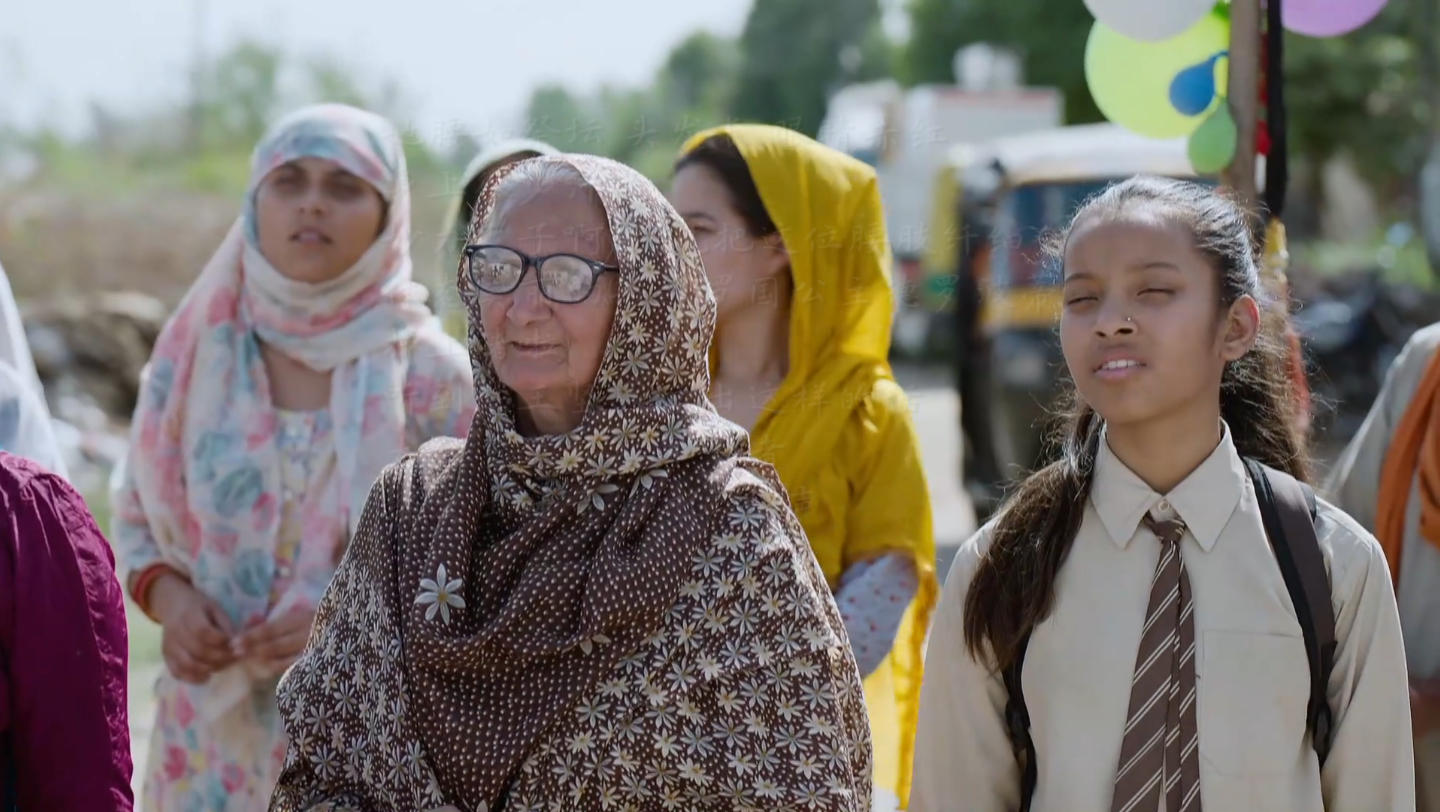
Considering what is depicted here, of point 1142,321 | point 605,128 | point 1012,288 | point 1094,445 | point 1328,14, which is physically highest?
point 1328,14

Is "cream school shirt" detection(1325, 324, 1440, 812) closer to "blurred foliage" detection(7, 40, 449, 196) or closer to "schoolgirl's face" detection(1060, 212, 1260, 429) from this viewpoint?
"schoolgirl's face" detection(1060, 212, 1260, 429)

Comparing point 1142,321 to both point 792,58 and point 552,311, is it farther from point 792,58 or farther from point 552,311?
point 792,58

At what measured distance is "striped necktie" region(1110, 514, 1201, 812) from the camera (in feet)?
6.68

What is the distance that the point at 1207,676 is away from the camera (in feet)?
6.73

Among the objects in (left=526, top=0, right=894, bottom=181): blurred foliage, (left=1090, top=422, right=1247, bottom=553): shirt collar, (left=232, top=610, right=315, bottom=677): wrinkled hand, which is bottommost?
(left=526, top=0, right=894, bottom=181): blurred foliage

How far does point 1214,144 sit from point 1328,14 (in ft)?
1.37

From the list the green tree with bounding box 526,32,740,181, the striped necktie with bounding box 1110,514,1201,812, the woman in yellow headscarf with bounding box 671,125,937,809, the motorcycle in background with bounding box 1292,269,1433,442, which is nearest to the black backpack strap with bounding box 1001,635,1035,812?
the striped necktie with bounding box 1110,514,1201,812

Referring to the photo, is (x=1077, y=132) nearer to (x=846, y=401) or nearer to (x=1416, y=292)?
(x=1416, y=292)

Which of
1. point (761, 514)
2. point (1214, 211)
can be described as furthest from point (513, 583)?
point (1214, 211)

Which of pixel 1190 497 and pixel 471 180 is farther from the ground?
pixel 471 180

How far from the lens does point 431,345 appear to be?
3.23 metres

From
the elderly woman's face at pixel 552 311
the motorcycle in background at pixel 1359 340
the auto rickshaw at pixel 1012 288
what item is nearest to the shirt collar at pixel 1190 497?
the elderly woman's face at pixel 552 311

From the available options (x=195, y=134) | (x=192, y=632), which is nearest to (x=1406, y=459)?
(x=192, y=632)

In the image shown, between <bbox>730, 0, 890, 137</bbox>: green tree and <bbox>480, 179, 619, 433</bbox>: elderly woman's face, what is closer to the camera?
<bbox>480, 179, 619, 433</bbox>: elderly woman's face
